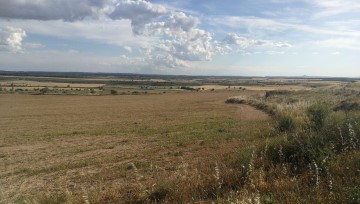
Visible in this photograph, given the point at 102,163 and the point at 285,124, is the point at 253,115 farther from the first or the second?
the point at 102,163

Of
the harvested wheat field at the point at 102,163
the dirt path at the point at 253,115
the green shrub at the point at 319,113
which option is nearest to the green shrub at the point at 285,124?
the harvested wheat field at the point at 102,163

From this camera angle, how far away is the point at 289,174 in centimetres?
706

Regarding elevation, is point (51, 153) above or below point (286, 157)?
below

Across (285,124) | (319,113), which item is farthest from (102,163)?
(285,124)

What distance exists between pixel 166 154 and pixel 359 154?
9.16 m

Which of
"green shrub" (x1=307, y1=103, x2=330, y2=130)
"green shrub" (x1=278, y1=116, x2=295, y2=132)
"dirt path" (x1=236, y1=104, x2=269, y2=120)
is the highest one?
"green shrub" (x1=307, y1=103, x2=330, y2=130)

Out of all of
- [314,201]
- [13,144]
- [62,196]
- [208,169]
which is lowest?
[13,144]

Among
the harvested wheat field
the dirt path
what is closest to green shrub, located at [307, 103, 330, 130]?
the harvested wheat field

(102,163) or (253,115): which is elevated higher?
(102,163)

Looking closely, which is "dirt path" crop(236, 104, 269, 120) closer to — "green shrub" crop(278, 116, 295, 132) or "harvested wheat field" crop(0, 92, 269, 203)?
"harvested wheat field" crop(0, 92, 269, 203)

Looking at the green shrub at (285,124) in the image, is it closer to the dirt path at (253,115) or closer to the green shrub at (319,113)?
the green shrub at (319,113)

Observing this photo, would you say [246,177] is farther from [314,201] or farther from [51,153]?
[51,153]

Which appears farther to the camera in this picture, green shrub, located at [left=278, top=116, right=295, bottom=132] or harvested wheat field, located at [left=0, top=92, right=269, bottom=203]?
green shrub, located at [left=278, top=116, right=295, bottom=132]

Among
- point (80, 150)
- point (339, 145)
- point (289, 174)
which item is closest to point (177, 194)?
point (289, 174)
